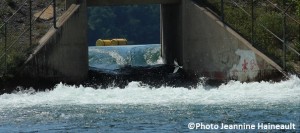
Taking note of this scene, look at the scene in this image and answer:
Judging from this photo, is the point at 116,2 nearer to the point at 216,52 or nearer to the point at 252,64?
the point at 216,52

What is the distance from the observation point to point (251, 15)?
123 feet

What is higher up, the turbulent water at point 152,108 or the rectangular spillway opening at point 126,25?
the rectangular spillway opening at point 126,25

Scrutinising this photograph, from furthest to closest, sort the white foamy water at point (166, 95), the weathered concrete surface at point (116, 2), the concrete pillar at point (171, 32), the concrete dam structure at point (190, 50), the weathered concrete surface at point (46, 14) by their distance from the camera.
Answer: the concrete pillar at point (171, 32) → the weathered concrete surface at point (46, 14) → the weathered concrete surface at point (116, 2) → the concrete dam structure at point (190, 50) → the white foamy water at point (166, 95)

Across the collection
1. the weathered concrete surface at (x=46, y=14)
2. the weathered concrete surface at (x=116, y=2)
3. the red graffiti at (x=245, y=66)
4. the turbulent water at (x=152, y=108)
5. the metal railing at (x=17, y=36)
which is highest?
the weathered concrete surface at (x=116, y=2)

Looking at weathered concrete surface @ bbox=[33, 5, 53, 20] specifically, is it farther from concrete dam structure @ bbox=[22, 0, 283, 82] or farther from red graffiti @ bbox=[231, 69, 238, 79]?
red graffiti @ bbox=[231, 69, 238, 79]

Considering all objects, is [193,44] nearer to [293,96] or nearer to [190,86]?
[190,86]

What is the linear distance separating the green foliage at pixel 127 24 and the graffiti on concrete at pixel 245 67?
66600mm

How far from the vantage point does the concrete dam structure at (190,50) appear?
3450 centimetres

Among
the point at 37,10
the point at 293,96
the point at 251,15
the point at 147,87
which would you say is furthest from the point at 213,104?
the point at 37,10

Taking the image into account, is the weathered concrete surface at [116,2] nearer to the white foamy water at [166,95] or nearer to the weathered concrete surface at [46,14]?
the weathered concrete surface at [46,14]

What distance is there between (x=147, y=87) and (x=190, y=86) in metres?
2.09

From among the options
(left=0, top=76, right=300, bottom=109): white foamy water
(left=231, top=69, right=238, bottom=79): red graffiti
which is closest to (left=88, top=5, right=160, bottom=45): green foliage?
(left=231, top=69, right=238, bottom=79): red graffiti

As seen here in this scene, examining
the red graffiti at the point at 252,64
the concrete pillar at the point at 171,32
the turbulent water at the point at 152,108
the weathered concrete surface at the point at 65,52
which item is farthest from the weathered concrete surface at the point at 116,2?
the red graffiti at the point at 252,64

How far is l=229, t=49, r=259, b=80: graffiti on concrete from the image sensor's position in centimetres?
3434
